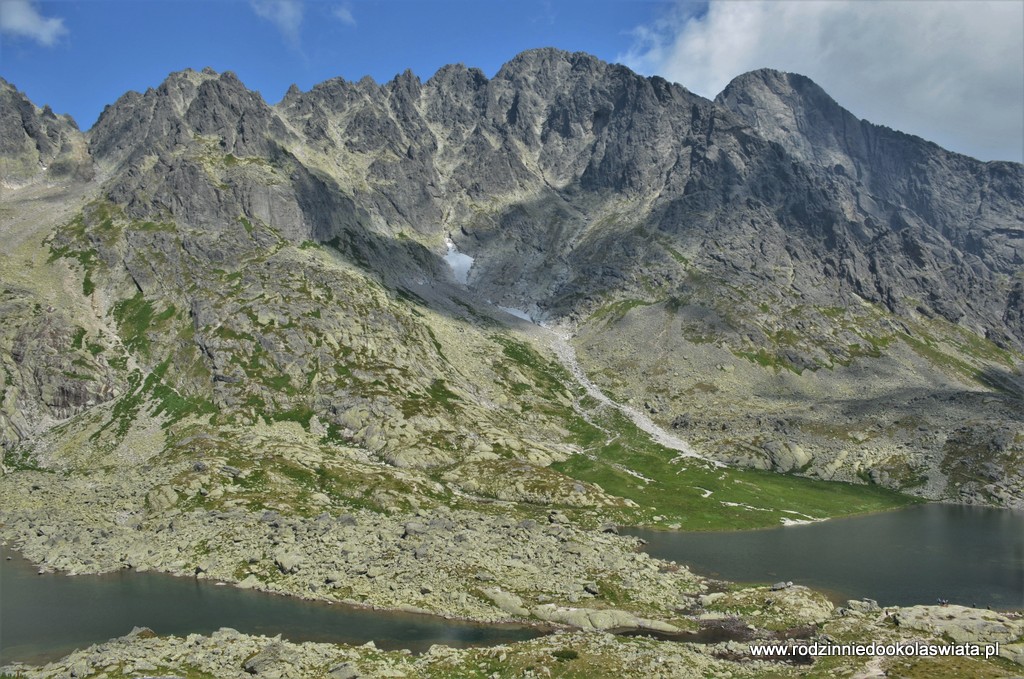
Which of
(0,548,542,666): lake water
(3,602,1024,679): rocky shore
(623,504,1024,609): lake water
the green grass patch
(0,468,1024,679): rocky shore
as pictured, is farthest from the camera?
the green grass patch

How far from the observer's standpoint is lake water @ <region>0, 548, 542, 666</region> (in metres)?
60.9

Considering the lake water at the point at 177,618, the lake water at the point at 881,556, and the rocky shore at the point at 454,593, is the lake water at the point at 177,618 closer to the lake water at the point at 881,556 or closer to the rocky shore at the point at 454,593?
the rocky shore at the point at 454,593

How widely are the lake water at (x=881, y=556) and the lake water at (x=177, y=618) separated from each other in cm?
4450

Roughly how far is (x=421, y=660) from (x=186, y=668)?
737 inches

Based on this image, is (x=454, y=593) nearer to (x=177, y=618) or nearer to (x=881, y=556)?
(x=177, y=618)

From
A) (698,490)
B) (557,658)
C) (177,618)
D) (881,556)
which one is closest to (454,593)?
(557,658)

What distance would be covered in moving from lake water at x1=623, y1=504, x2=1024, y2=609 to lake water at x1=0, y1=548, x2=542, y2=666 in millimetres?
44502

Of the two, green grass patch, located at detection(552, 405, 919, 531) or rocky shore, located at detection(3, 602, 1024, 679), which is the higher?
green grass patch, located at detection(552, 405, 919, 531)

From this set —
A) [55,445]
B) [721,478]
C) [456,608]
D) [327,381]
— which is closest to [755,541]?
[721,478]

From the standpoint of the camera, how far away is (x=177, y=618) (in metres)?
65.9

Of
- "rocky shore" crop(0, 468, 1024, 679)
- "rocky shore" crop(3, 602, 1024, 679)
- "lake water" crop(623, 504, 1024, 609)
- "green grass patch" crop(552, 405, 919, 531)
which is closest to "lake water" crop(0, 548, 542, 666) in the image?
"rocky shore" crop(0, 468, 1024, 679)

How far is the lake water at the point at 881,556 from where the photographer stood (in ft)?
282

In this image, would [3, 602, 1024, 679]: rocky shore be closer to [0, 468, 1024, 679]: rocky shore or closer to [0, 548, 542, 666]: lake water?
[0, 468, 1024, 679]: rocky shore

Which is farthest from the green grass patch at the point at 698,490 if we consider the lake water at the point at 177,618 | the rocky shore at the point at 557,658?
the lake water at the point at 177,618
